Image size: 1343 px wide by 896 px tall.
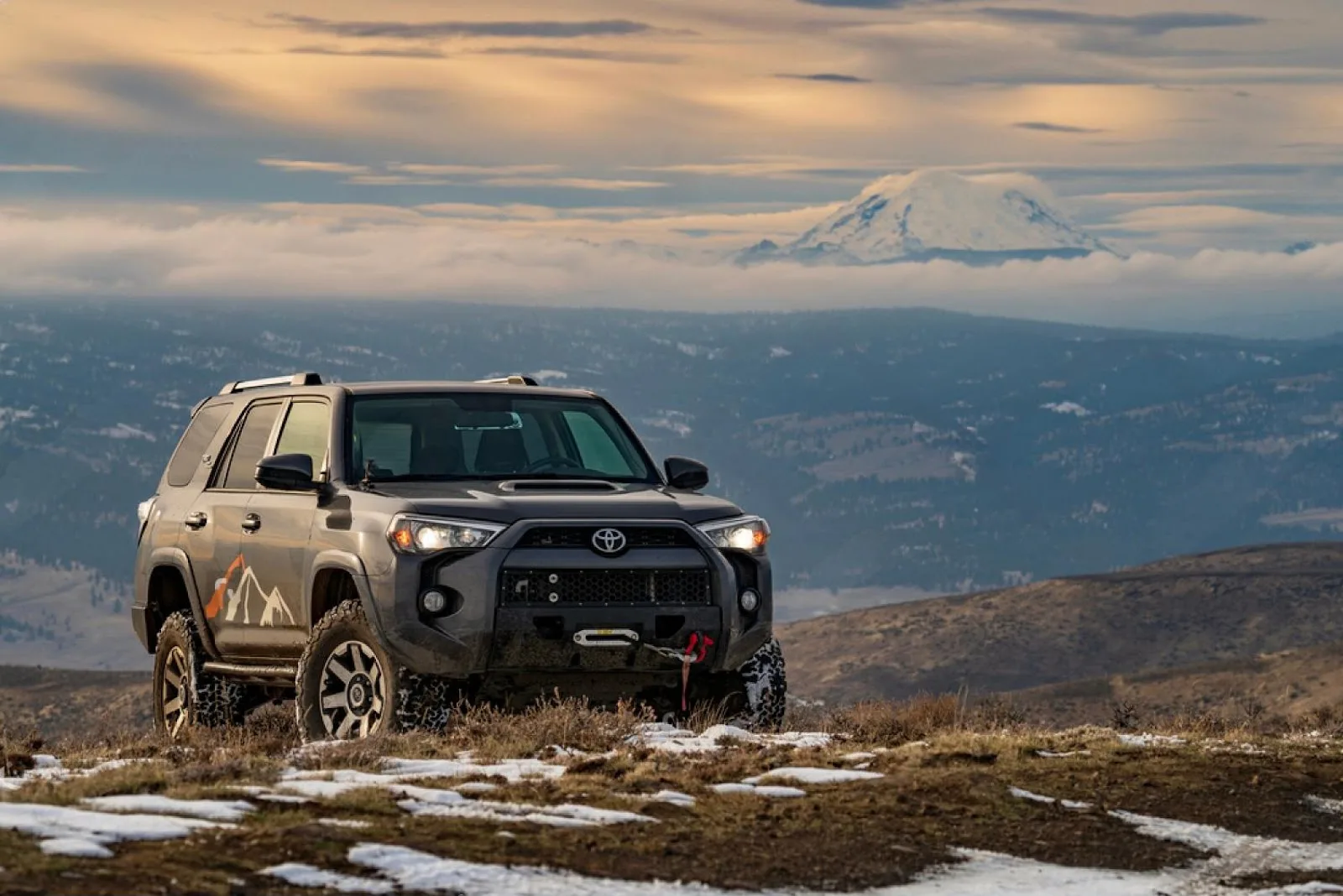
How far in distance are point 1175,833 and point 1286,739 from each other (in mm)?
4414

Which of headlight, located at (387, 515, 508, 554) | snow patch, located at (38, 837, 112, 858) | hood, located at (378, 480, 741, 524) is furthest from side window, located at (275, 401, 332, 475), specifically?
snow patch, located at (38, 837, 112, 858)

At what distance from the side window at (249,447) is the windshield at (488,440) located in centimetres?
98

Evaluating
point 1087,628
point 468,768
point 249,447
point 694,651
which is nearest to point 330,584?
point 249,447

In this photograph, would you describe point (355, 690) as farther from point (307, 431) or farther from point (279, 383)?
point (279, 383)

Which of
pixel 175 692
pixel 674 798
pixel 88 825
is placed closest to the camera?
pixel 88 825

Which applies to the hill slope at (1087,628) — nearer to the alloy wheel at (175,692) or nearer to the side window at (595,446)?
the alloy wheel at (175,692)

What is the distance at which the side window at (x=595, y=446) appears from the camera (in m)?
12.7

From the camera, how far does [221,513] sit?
13.0 meters

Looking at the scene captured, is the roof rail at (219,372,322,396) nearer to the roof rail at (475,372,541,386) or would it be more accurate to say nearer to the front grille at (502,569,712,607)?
the roof rail at (475,372,541,386)

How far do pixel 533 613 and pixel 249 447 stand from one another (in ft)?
10.3

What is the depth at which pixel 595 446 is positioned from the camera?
1290cm

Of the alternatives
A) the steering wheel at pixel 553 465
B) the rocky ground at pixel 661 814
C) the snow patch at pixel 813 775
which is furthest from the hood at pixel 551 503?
the snow patch at pixel 813 775

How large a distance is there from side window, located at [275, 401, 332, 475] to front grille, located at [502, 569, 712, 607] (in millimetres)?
1868

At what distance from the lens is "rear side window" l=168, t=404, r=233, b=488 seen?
45.5ft
